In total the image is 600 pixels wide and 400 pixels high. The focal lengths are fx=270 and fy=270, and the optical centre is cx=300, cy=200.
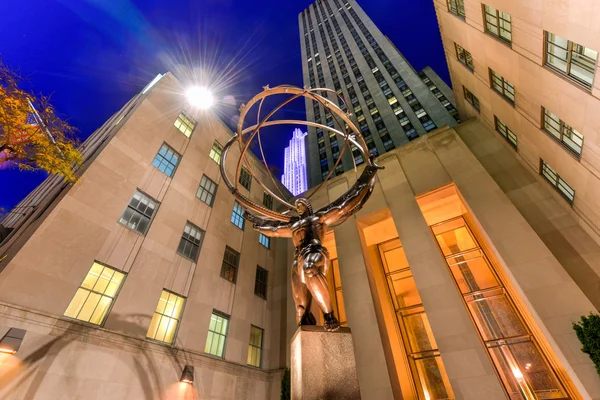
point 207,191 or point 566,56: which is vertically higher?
point 207,191

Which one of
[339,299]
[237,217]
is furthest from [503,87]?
[237,217]

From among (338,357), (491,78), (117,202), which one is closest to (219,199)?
(117,202)

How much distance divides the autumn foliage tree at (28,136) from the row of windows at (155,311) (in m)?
4.02

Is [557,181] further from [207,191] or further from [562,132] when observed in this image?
[207,191]

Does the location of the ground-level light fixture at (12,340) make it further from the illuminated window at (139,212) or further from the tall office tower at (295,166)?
the tall office tower at (295,166)

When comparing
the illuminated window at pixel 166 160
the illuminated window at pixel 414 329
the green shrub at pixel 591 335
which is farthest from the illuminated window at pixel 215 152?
the green shrub at pixel 591 335

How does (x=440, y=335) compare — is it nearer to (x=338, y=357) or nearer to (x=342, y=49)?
(x=338, y=357)

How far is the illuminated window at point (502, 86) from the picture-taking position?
12508 millimetres

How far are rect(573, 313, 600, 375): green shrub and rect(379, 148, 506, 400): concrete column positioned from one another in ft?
9.34

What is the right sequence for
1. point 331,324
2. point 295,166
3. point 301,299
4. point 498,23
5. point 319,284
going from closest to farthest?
point 331,324 < point 319,284 < point 301,299 < point 498,23 < point 295,166

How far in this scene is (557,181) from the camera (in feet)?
39.7

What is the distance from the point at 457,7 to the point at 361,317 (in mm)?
16455

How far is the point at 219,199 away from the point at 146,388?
10142 millimetres

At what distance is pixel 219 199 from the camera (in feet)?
56.2
